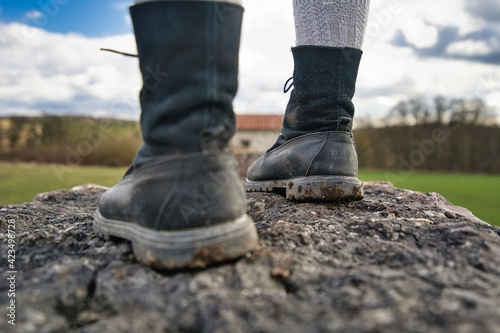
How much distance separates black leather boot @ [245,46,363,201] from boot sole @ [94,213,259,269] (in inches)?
26.4

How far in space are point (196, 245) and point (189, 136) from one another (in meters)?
0.27

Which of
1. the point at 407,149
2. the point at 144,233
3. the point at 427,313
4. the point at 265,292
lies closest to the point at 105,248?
the point at 144,233

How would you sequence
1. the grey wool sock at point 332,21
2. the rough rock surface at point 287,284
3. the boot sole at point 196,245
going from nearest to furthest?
the rough rock surface at point 287,284
the boot sole at point 196,245
the grey wool sock at point 332,21

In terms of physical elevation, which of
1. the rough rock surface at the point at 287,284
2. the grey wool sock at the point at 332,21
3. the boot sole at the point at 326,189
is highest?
the grey wool sock at the point at 332,21

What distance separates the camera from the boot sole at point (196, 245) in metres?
0.99

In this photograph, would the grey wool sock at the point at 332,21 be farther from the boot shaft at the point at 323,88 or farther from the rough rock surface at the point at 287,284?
the rough rock surface at the point at 287,284

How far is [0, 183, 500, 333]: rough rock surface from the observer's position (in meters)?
0.78

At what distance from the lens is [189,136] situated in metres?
1.06

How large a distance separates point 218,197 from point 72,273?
386mm

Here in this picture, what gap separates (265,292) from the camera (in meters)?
0.88

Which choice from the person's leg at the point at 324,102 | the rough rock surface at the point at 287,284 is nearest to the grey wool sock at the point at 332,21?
the person's leg at the point at 324,102

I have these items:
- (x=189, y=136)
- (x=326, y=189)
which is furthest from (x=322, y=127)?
(x=189, y=136)

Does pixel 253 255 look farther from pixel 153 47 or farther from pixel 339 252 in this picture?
pixel 153 47

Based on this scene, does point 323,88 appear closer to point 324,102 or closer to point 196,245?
point 324,102
